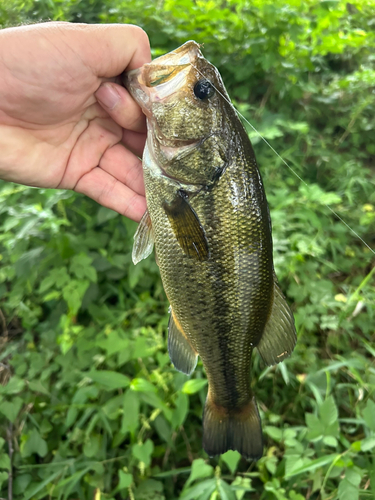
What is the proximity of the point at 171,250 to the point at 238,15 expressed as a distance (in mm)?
2846

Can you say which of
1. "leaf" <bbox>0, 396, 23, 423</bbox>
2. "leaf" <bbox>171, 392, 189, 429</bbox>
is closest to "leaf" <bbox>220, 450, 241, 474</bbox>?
"leaf" <bbox>171, 392, 189, 429</bbox>

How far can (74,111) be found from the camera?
156 centimetres

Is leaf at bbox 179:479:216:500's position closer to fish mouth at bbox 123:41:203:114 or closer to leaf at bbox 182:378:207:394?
leaf at bbox 182:378:207:394

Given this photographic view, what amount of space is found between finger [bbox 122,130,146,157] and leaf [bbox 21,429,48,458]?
173 cm

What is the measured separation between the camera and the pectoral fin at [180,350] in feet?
4.78

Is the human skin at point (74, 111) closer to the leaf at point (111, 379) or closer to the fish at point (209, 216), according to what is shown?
the fish at point (209, 216)

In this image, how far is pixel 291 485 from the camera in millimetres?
1594

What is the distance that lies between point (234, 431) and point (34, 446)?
1113 millimetres

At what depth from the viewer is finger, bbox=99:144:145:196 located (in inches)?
68.4

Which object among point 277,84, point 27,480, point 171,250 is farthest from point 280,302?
point 277,84

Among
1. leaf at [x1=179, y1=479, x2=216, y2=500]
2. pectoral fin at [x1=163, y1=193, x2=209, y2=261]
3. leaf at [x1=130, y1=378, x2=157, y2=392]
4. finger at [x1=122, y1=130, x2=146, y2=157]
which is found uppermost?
finger at [x1=122, y1=130, x2=146, y2=157]

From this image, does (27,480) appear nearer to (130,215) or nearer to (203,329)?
(203,329)

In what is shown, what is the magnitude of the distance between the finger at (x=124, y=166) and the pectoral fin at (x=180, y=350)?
0.79 m

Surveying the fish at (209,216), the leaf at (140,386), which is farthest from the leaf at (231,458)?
the leaf at (140,386)
